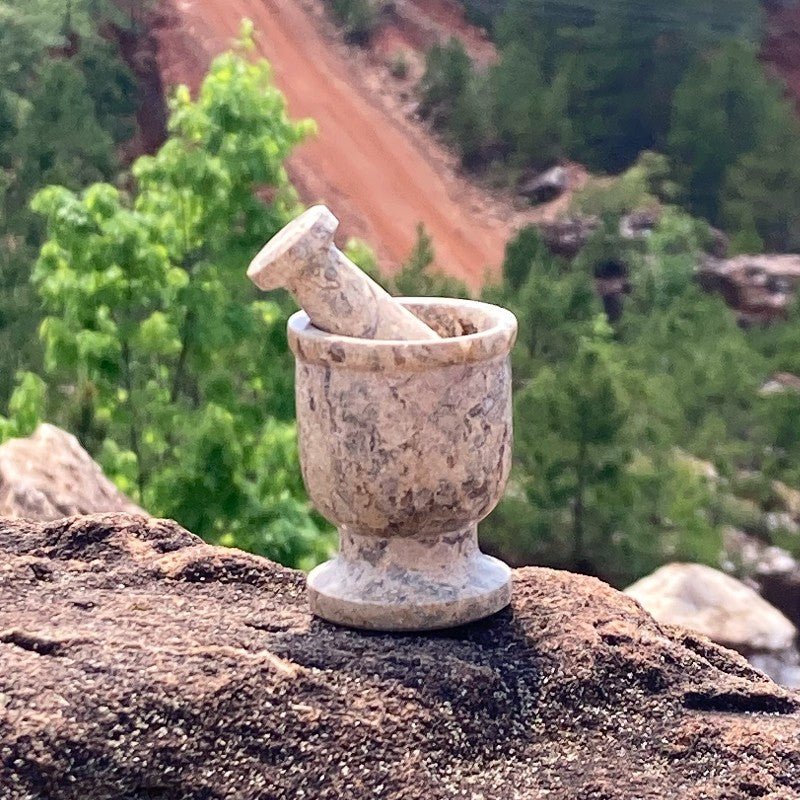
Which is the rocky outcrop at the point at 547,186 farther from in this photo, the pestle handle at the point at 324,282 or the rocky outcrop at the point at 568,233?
the pestle handle at the point at 324,282

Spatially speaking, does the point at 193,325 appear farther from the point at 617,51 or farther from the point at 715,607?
the point at 617,51

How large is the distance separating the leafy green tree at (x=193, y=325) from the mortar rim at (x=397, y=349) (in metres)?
4.24

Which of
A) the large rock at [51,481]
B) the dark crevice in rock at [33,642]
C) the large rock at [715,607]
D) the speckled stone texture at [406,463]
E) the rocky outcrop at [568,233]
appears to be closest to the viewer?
the dark crevice in rock at [33,642]

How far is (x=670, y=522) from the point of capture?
902 centimetres

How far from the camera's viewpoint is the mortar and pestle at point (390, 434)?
311 centimetres

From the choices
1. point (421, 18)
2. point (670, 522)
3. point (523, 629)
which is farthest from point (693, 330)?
point (523, 629)

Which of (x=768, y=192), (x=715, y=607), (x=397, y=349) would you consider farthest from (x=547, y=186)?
(x=397, y=349)

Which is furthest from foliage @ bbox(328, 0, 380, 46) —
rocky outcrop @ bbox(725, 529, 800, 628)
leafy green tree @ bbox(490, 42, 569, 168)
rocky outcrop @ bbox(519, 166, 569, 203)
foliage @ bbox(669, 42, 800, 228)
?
rocky outcrop @ bbox(725, 529, 800, 628)

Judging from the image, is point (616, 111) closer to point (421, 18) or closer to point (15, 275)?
point (421, 18)

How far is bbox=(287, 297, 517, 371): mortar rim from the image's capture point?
306cm

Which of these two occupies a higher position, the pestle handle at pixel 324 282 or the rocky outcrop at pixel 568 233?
the pestle handle at pixel 324 282

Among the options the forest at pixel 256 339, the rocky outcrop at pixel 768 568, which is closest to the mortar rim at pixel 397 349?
the forest at pixel 256 339

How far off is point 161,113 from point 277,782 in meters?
13.3

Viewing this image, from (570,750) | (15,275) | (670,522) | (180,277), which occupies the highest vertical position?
(570,750)
